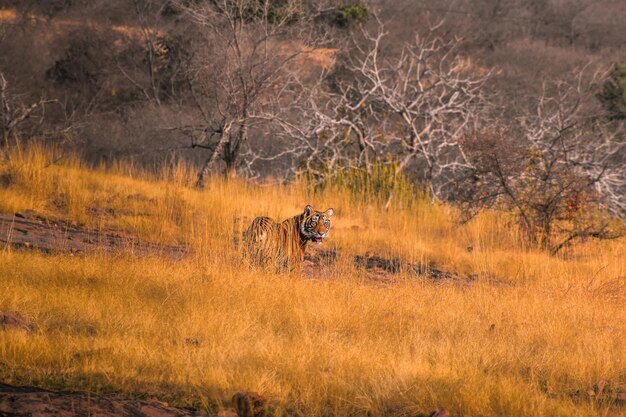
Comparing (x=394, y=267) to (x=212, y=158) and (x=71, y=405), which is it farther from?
(x=71, y=405)

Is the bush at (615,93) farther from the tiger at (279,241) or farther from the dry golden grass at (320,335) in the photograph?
the tiger at (279,241)

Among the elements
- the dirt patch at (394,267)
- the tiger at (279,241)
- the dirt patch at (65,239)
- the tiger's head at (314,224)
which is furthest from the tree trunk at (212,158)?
the tiger's head at (314,224)

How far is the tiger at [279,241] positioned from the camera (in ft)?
24.0

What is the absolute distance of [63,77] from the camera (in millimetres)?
27781

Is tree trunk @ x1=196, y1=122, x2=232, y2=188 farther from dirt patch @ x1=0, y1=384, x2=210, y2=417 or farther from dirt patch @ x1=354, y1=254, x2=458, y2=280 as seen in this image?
dirt patch @ x1=0, y1=384, x2=210, y2=417

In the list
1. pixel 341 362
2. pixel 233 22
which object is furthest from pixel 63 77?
A: pixel 341 362

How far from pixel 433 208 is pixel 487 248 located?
7.79 feet

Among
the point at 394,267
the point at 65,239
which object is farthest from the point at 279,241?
the point at 394,267

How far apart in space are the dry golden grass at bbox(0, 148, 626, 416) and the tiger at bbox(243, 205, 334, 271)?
23cm

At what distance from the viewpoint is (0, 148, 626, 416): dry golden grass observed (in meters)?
4.68

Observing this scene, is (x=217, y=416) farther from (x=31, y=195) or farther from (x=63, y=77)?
(x=63, y=77)

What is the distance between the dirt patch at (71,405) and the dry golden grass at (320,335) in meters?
0.27

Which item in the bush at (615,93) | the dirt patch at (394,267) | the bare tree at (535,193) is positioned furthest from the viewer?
the bush at (615,93)

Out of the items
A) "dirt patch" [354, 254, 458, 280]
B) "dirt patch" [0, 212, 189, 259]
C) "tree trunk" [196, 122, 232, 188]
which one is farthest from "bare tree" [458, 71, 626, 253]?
"dirt patch" [0, 212, 189, 259]
